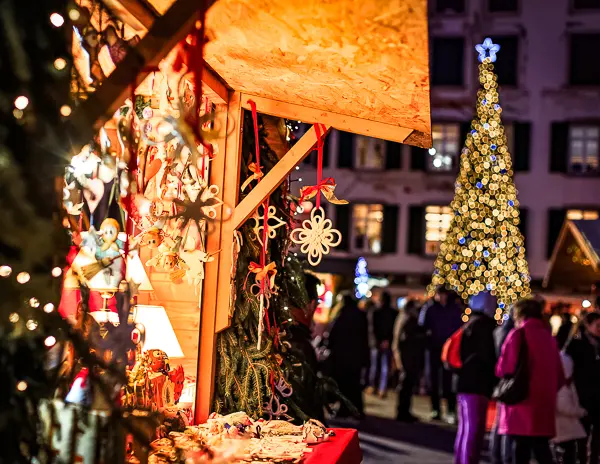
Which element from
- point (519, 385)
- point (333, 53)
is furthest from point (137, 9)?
point (519, 385)

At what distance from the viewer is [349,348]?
12.6 m

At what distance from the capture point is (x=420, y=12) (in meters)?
3.09

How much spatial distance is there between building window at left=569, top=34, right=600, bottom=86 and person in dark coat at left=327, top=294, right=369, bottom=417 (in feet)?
63.4

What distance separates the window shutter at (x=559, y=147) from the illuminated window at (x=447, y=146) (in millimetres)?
3182

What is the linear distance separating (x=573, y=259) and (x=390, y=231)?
52.3 feet

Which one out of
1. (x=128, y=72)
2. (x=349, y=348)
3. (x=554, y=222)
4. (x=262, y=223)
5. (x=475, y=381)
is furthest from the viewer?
(x=554, y=222)

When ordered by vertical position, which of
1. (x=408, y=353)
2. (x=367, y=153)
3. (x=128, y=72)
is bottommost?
(x=408, y=353)

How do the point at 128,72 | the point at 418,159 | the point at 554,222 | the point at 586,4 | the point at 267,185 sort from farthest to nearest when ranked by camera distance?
the point at 418,159 < the point at 586,4 < the point at 554,222 < the point at 267,185 < the point at 128,72

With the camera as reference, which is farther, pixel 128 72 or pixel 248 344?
pixel 248 344

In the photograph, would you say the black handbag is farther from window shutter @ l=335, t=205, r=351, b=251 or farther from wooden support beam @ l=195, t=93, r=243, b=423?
window shutter @ l=335, t=205, r=351, b=251

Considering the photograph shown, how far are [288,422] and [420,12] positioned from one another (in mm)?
3054

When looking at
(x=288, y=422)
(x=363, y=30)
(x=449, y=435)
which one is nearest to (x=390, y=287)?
(x=449, y=435)

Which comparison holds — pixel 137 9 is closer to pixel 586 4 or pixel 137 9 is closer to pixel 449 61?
pixel 449 61

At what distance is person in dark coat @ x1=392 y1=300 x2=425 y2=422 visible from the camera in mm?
12945
